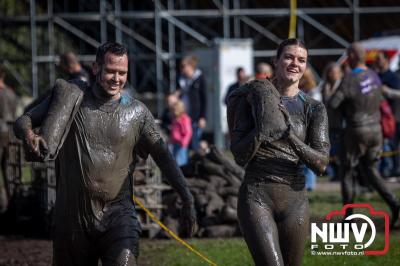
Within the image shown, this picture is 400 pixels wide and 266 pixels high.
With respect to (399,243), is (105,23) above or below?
above

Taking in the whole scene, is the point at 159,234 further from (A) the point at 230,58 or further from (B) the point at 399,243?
(A) the point at 230,58

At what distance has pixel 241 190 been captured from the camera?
652 centimetres

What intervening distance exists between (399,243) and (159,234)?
2.93m

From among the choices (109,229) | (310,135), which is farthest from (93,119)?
(310,135)

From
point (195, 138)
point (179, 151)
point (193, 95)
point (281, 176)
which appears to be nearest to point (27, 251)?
point (179, 151)

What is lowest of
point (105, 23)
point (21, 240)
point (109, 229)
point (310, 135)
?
point (21, 240)

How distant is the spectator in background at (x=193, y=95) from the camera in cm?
1623

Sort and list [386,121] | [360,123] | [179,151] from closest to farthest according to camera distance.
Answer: [360,123] < [179,151] < [386,121]

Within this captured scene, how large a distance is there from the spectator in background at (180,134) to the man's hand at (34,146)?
958 centimetres

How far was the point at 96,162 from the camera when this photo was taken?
20.7 feet

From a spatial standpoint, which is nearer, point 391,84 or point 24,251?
point 24,251

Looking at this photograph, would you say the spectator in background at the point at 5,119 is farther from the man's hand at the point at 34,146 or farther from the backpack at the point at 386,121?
the man's hand at the point at 34,146

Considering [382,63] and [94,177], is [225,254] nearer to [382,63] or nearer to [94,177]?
[94,177]

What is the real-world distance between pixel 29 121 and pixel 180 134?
375 inches
